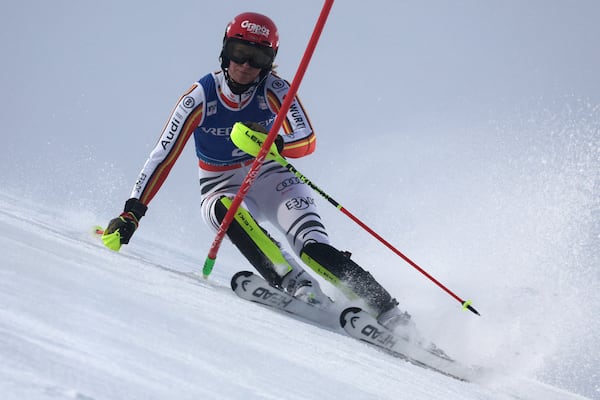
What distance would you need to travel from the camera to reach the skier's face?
16.0 ft

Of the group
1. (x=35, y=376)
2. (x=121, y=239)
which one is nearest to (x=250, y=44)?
(x=121, y=239)

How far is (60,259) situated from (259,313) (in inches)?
38.3

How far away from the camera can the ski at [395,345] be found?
12.0 ft

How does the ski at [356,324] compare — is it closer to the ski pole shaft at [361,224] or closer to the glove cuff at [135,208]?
the ski pole shaft at [361,224]

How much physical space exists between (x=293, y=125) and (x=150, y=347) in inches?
142

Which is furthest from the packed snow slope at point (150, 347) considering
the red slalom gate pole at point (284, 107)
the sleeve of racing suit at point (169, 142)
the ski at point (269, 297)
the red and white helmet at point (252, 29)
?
the red and white helmet at point (252, 29)

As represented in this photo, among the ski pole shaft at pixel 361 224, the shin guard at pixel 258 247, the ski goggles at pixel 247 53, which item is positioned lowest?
the shin guard at pixel 258 247

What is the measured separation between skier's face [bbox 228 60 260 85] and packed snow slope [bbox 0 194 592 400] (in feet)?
6.53

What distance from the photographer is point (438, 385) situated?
2787 millimetres

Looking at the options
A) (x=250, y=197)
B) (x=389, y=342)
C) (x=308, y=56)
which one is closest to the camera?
(x=389, y=342)

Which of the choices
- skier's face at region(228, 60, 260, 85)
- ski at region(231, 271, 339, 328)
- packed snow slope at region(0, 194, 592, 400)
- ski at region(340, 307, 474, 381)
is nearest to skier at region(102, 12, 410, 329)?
skier's face at region(228, 60, 260, 85)

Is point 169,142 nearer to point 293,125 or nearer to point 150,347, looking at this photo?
point 293,125

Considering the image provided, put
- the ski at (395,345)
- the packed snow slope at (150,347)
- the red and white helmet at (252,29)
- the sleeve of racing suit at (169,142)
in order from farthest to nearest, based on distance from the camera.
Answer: the sleeve of racing suit at (169,142), the red and white helmet at (252,29), the ski at (395,345), the packed snow slope at (150,347)

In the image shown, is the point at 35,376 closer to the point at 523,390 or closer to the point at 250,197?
the point at 523,390
